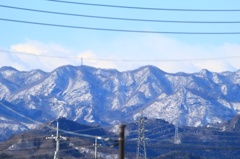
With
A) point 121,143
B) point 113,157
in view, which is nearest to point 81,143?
point 113,157

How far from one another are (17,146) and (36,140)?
19.3 feet

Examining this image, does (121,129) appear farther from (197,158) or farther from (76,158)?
(197,158)

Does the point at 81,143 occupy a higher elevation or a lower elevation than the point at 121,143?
higher

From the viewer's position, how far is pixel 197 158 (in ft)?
643

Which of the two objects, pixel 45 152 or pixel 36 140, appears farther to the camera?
pixel 36 140

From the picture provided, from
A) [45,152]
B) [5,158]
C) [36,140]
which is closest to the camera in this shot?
[5,158]

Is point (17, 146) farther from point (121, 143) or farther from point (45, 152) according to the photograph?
point (121, 143)

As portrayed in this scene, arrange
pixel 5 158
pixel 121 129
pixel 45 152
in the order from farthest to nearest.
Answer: pixel 45 152 < pixel 5 158 < pixel 121 129

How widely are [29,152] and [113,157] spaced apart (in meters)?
25.5

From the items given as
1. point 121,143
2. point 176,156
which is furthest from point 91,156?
point 121,143

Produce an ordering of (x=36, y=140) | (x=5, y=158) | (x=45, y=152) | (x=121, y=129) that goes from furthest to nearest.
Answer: (x=36, y=140) < (x=45, y=152) < (x=5, y=158) < (x=121, y=129)

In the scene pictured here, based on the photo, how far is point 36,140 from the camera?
189 meters

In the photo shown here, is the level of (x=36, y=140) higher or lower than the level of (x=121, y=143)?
higher

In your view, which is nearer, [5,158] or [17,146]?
[5,158]
